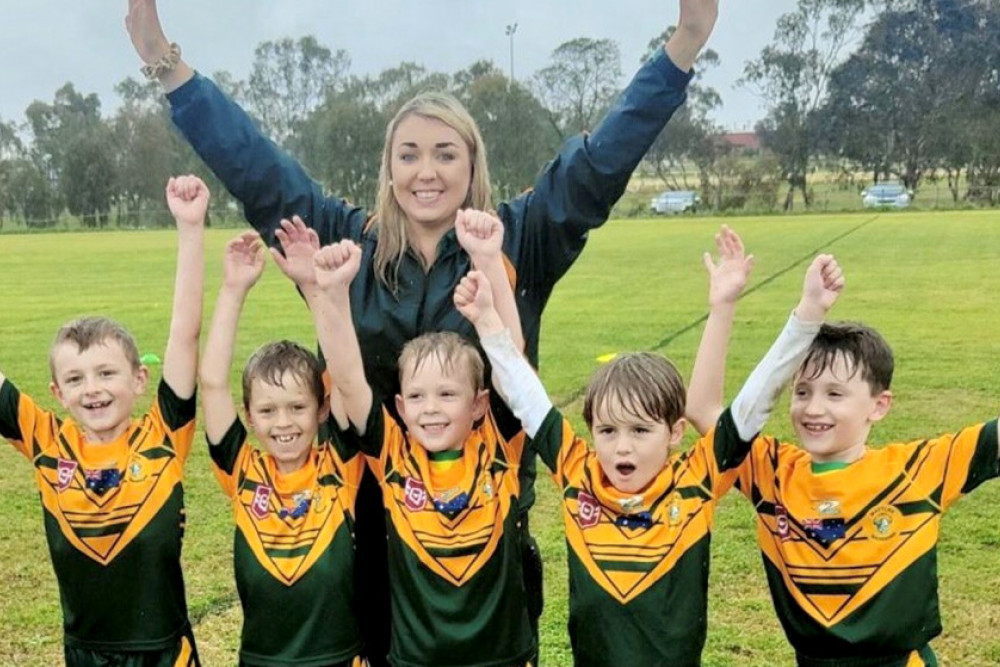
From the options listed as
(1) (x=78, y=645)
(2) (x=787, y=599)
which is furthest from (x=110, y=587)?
(2) (x=787, y=599)

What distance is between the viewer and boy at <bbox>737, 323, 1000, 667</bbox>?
3.08 meters

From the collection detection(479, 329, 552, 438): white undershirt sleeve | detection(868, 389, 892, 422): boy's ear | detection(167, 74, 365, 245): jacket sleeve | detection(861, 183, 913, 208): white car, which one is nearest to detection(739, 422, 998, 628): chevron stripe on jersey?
detection(868, 389, 892, 422): boy's ear

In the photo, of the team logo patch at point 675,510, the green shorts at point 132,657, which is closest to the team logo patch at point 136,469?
the green shorts at point 132,657

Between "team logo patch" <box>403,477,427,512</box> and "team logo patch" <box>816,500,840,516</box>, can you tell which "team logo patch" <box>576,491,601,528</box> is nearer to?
"team logo patch" <box>403,477,427,512</box>

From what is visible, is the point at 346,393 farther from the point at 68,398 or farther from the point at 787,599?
the point at 787,599

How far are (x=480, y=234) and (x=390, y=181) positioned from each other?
0.41 meters

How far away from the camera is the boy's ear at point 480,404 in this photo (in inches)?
132

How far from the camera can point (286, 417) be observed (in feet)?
11.0

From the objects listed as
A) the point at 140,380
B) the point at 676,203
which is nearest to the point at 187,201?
the point at 140,380

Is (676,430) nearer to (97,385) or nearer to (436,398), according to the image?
(436,398)

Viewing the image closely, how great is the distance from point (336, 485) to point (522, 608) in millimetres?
704

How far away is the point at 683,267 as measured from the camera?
78.6ft

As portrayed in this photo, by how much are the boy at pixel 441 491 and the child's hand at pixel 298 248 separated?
0.12 metres

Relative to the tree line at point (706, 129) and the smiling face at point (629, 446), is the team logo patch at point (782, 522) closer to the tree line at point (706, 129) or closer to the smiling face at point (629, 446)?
the smiling face at point (629, 446)
